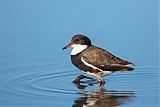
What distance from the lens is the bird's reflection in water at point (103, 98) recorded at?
8969 millimetres

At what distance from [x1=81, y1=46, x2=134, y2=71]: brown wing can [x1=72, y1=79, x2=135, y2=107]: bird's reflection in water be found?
2.22 ft

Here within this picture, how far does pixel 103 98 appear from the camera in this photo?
934cm

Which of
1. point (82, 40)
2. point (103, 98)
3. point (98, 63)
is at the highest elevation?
point (82, 40)

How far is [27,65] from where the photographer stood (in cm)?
1148

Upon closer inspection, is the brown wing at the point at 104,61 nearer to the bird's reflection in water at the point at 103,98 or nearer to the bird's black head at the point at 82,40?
the bird's black head at the point at 82,40

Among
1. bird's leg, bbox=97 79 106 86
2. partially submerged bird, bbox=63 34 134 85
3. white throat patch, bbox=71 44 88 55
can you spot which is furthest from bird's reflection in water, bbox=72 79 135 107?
white throat patch, bbox=71 44 88 55

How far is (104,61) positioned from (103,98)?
1.37 meters

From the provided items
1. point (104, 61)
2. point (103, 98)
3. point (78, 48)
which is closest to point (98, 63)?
point (104, 61)

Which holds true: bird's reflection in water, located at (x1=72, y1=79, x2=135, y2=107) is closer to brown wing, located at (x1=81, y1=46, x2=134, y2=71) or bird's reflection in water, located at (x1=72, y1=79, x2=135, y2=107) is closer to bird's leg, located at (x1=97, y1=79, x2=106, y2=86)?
bird's leg, located at (x1=97, y1=79, x2=106, y2=86)

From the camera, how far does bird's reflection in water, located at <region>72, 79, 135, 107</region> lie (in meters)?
8.97

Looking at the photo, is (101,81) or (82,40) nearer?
(101,81)

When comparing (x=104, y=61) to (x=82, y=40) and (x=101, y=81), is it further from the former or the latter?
(x=82, y=40)

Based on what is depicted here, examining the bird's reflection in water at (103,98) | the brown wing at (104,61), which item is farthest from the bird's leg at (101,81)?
the bird's reflection in water at (103,98)

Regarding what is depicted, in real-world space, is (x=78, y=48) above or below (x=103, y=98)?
above
